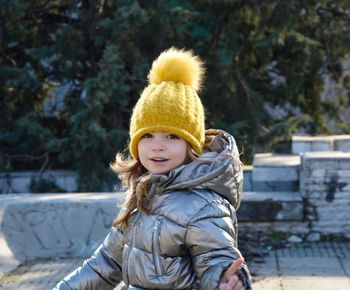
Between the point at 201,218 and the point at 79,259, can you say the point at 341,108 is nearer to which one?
the point at 79,259

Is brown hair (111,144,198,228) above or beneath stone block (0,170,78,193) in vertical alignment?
above

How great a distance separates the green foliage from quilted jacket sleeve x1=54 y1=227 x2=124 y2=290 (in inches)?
286

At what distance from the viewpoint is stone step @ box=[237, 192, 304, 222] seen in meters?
7.91

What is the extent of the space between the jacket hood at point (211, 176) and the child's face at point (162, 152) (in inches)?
1.8

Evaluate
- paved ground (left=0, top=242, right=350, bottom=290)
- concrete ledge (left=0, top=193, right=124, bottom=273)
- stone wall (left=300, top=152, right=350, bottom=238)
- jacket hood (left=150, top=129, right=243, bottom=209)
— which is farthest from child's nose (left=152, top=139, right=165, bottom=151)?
stone wall (left=300, top=152, right=350, bottom=238)

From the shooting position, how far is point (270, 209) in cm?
793

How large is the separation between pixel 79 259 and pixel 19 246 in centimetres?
52

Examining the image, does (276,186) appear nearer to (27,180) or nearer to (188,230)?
(27,180)

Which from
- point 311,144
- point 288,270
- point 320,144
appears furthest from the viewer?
point 311,144

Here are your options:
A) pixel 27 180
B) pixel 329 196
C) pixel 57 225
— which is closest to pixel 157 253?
pixel 57 225

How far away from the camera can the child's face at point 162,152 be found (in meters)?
3.05

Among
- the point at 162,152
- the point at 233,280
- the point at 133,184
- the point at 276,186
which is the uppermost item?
the point at 162,152

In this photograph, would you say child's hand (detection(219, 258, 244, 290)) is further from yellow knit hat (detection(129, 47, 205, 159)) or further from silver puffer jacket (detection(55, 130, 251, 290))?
yellow knit hat (detection(129, 47, 205, 159))

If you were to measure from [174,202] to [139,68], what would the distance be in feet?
26.1
